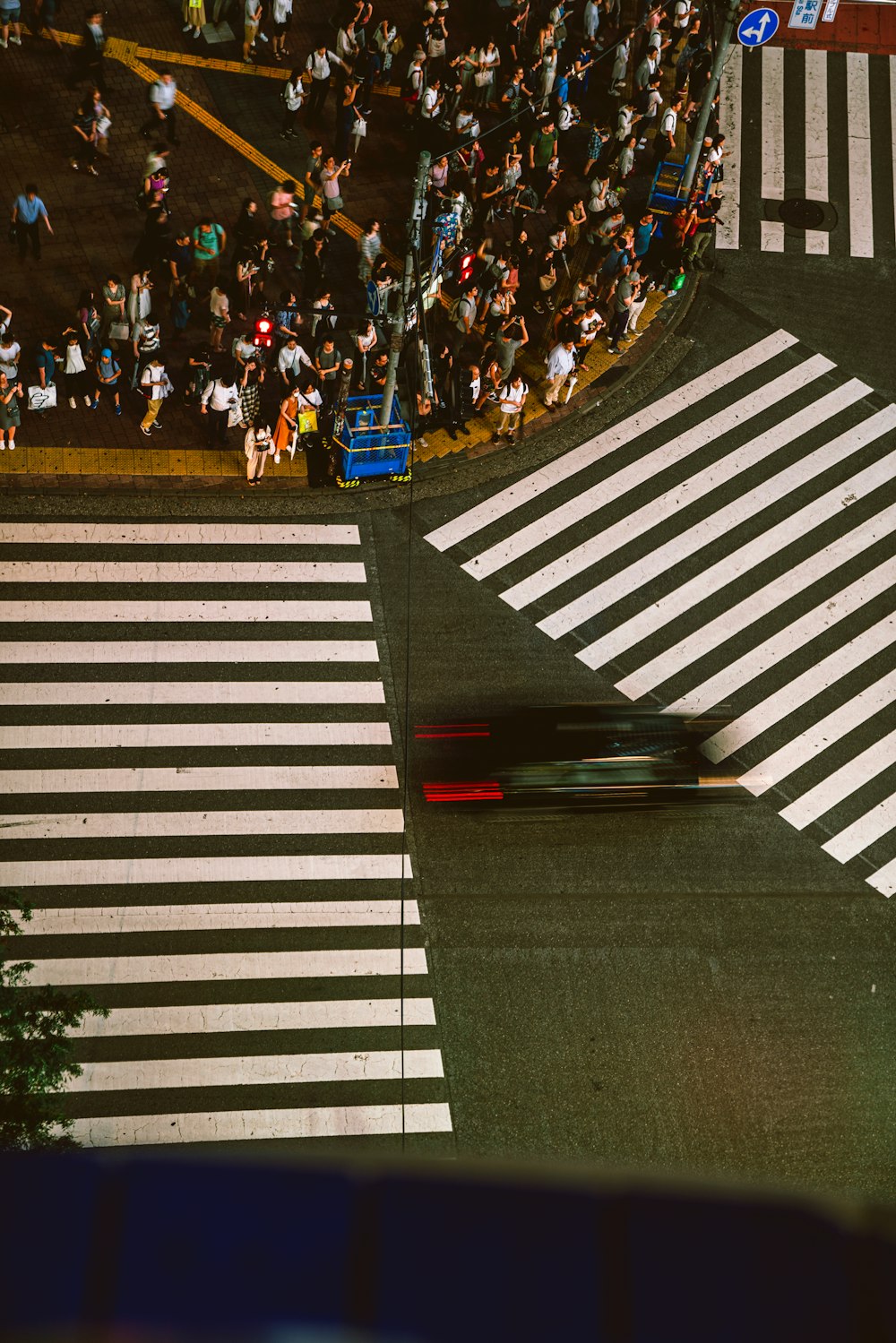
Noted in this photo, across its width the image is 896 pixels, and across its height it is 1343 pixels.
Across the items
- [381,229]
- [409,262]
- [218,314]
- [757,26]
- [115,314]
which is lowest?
[409,262]

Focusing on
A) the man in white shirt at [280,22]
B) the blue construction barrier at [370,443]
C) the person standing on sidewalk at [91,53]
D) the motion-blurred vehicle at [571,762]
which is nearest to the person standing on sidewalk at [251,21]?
the man in white shirt at [280,22]

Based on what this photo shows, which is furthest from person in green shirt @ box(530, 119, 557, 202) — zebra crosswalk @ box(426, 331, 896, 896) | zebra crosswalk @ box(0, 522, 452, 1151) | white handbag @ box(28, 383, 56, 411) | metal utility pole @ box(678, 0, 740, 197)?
white handbag @ box(28, 383, 56, 411)

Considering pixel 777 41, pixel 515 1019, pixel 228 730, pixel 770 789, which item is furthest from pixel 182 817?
pixel 777 41

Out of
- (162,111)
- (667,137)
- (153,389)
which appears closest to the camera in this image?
(153,389)

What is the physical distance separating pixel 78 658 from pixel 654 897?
26.5ft

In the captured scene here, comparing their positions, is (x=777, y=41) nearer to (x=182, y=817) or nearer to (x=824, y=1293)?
(x=182, y=817)

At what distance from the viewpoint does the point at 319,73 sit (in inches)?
925

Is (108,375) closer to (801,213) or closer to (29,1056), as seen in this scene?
(29,1056)

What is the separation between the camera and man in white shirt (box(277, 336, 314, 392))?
20.0m

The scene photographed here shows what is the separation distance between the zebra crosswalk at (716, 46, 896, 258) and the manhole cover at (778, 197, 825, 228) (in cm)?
7

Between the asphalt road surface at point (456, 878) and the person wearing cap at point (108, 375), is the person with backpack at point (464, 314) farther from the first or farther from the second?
the person wearing cap at point (108, 375)

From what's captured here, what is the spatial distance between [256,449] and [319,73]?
26.9 ft

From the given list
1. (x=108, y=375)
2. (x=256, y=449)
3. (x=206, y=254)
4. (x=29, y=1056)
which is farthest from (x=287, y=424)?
(x=29, y=1056)

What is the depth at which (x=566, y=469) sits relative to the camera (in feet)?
69.4
